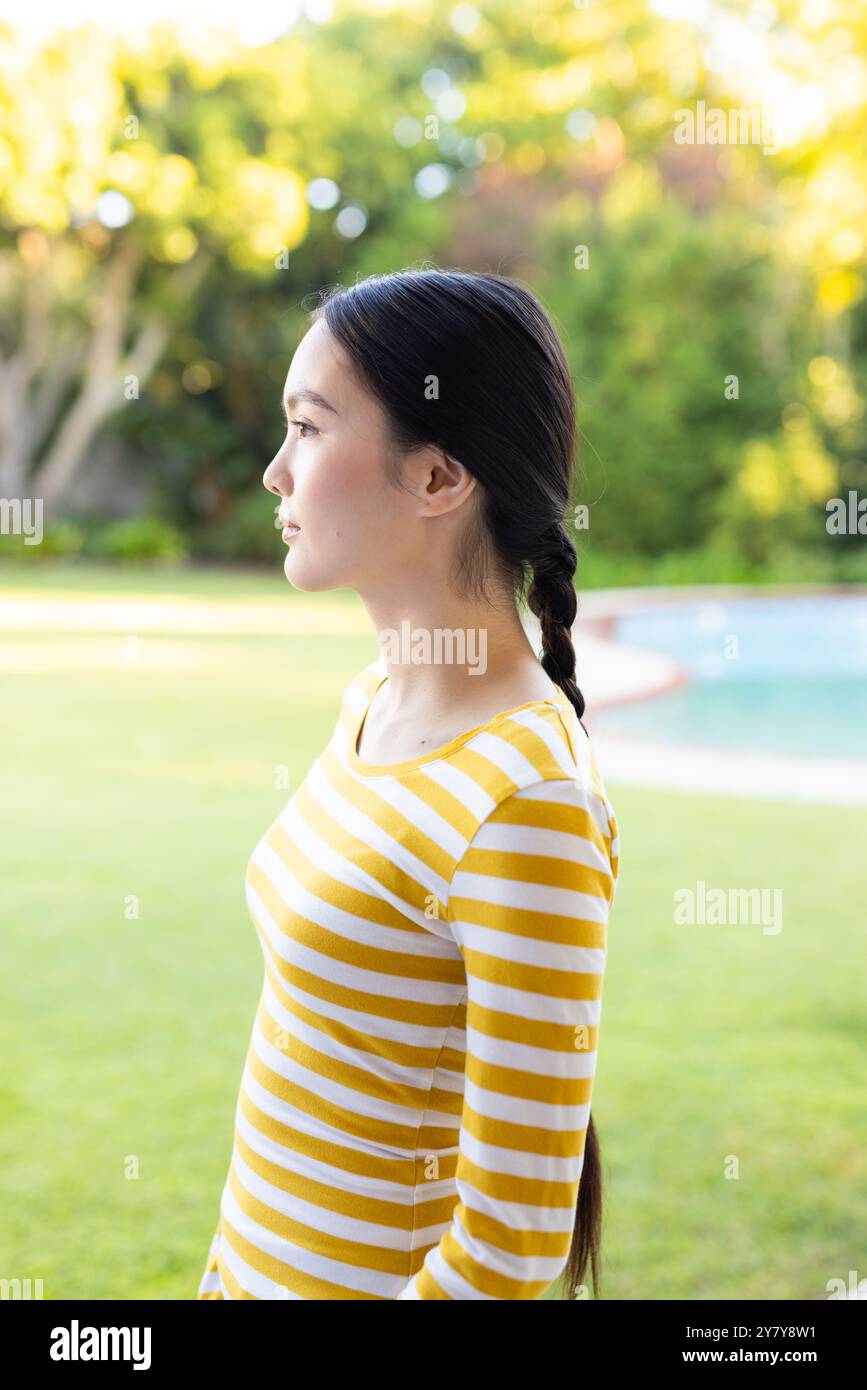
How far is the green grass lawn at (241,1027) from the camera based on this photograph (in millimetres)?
1962

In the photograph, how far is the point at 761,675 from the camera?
874cm

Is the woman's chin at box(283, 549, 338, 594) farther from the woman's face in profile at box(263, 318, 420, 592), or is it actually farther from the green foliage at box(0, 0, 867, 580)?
the green foliage at box(0, 0, 867, 580)

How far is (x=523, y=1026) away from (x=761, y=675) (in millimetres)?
8236

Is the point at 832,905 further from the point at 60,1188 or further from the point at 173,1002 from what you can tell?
the point at 60,1188

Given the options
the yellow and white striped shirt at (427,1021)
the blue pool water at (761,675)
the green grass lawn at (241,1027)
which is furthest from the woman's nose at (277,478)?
the blue pool water at (761,675)

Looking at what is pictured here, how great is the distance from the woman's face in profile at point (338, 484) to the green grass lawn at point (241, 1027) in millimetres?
1287

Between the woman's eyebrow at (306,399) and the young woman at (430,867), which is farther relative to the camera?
the woman's eyebrow at (306,399)

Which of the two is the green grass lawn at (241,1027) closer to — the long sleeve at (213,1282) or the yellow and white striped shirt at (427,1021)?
the long sleeve at (213,1282)

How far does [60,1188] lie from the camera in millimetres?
2092

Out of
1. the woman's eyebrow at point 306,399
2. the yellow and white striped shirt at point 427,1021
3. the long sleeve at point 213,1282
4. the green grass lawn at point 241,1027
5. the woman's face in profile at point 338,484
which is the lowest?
the green grass lawn at point 241,1027

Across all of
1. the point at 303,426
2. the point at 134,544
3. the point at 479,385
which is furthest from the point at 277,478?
the point at 134,544

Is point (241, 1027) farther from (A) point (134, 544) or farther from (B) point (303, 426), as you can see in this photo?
(A) point (134, 544)

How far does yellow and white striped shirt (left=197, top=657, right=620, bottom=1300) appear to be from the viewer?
0.77m
